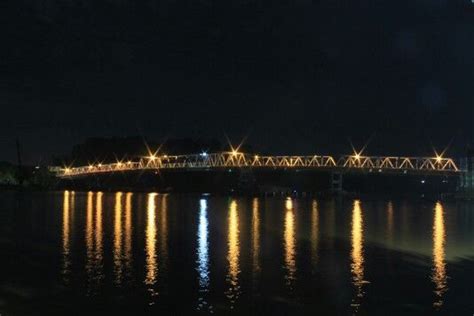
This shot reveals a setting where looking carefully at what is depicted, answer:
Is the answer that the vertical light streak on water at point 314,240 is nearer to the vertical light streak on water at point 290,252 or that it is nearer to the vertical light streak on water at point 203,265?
A: the vertical light streak on water at point 290,252

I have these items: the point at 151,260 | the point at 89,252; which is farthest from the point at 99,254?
the point at 151,260

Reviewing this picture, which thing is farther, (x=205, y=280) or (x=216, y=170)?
(x=216, y=170)

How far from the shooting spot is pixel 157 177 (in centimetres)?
18575

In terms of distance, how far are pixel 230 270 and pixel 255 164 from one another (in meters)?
133

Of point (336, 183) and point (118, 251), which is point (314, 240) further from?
point (336, 183)

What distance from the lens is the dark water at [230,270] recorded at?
2416 cm

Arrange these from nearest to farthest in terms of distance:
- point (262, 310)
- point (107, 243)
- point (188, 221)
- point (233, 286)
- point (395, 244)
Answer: point (262, 310) → point (233, 286) → point (107, 243) → point (395, 244) → point (188, 221)

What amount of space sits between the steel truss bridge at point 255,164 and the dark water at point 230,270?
10240cm

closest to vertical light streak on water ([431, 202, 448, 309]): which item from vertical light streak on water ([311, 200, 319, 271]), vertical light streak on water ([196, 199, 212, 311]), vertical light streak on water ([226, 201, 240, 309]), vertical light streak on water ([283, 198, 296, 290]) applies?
vertical light streak on water ([283, 198, 296, 290])

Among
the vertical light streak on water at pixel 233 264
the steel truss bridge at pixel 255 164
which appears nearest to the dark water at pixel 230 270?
the vertical light streak on water at pixel 233 264

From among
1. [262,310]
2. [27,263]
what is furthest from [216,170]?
[262,310]

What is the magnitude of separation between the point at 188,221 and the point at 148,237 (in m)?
16.8

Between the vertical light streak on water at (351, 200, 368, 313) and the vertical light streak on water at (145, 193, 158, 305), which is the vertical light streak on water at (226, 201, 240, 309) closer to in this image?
the vertical light streak on water at (145, 193, 158, 305)

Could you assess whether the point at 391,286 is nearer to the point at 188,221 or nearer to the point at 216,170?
the point at 188,221
